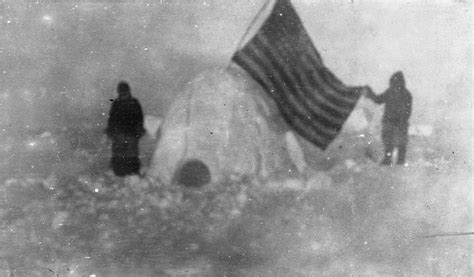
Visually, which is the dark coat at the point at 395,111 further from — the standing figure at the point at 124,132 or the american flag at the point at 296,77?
the standing figure at the point at 124,132

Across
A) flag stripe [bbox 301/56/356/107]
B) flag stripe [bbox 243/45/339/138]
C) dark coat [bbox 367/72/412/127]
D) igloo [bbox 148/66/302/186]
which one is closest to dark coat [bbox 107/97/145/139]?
igloo [bbox 148/66/302/186]

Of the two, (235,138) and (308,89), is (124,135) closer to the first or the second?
(235,138)

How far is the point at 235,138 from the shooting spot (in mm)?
4188

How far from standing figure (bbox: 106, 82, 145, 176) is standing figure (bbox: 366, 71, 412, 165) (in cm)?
262

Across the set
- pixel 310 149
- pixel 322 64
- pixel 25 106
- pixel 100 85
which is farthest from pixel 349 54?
pixel 25 106

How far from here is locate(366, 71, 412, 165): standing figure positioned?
4.30 metres

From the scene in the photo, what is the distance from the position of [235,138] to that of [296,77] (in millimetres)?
939

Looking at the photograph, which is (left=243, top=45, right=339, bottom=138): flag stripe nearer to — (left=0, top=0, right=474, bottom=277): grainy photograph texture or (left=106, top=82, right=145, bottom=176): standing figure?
(left=0, top=0, right=474, bottom=277): grainy photograph texture

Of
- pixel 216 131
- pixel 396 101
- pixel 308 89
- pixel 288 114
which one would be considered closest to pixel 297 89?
pixel 308 89

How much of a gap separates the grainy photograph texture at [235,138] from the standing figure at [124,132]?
0.05ft

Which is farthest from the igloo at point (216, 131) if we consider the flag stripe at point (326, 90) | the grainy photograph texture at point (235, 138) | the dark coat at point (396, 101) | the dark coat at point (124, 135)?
the dark coat at point (396, 101)

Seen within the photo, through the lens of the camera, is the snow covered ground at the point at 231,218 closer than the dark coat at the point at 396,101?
Yes

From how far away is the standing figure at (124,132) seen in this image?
416cm

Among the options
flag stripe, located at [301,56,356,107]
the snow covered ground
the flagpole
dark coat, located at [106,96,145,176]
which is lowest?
the snow covered ground
